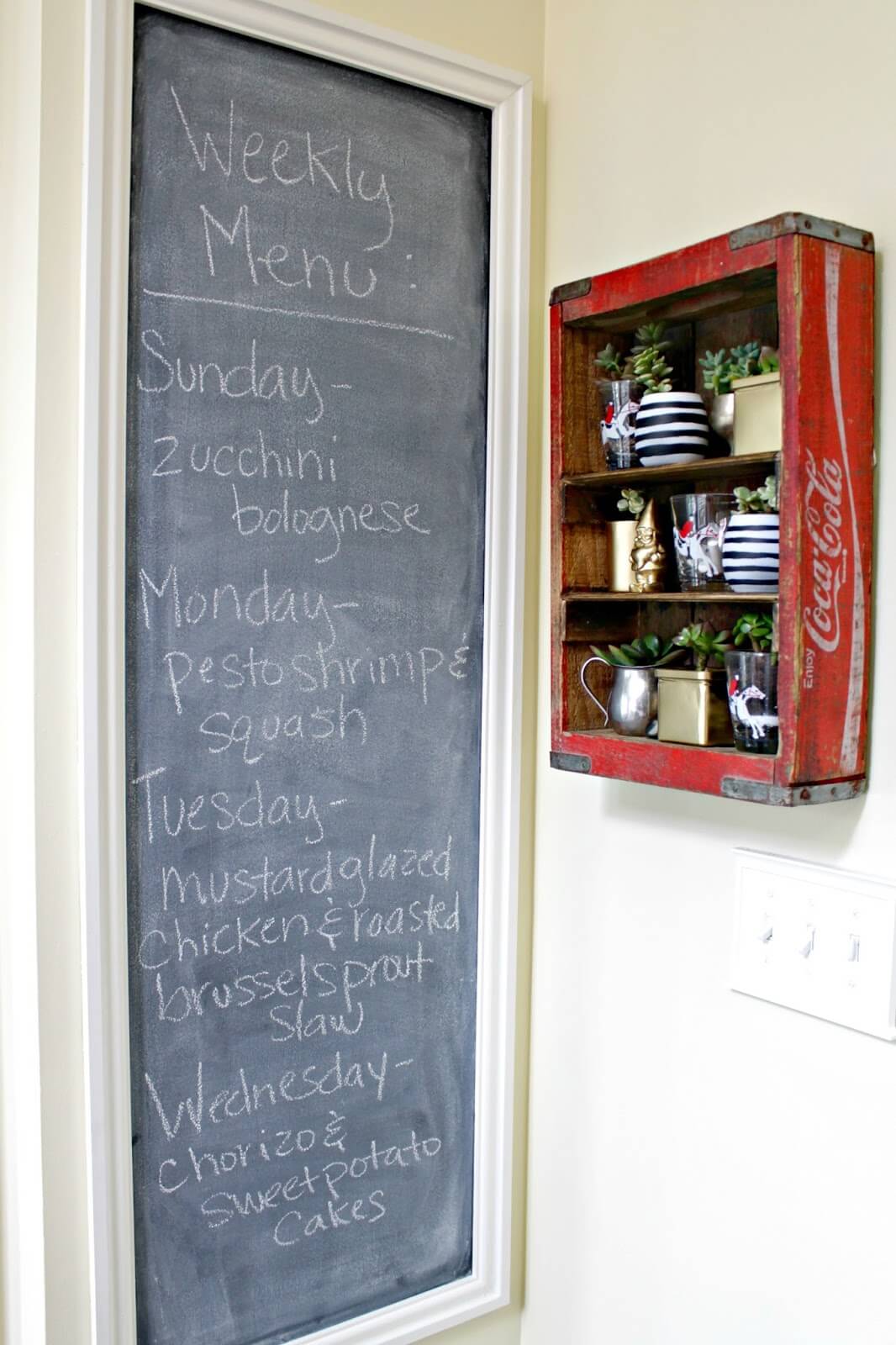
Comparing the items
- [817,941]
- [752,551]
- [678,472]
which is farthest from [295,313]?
[817,941]

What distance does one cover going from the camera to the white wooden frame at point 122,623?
3.44 ft

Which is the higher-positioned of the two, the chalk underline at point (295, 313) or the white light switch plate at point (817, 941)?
the chalk underline at point (295, 313)

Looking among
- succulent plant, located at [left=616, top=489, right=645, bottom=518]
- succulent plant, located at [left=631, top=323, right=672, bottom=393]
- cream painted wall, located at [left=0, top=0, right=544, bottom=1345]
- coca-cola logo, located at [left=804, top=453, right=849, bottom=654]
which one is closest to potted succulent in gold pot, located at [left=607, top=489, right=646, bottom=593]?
succulent plant, located at [left=616, top=489, right=645, bottom=518]

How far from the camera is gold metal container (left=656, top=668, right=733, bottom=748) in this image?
1.02 metres

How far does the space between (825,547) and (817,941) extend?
360mm

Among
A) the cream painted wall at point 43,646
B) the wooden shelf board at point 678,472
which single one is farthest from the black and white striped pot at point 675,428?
the cream painted wall at point 43,646

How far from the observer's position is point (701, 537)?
1.03 metres

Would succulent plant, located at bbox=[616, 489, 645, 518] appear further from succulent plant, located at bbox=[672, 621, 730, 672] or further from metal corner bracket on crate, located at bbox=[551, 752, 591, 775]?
metal corner bracket on crate, located at bbox=[551, 752, 591, 775]

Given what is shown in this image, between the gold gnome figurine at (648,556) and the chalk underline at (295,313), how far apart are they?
0.34 metres

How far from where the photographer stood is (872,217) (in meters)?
0.96

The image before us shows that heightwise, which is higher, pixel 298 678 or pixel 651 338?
pixel 651 338

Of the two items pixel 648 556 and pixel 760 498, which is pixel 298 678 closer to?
pixel 648 556

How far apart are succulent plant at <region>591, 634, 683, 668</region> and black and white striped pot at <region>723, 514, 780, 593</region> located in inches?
5.5

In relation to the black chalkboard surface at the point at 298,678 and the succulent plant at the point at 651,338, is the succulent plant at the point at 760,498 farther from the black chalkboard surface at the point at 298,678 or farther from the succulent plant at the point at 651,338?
the black chalkboard surface at the point at 298,678
